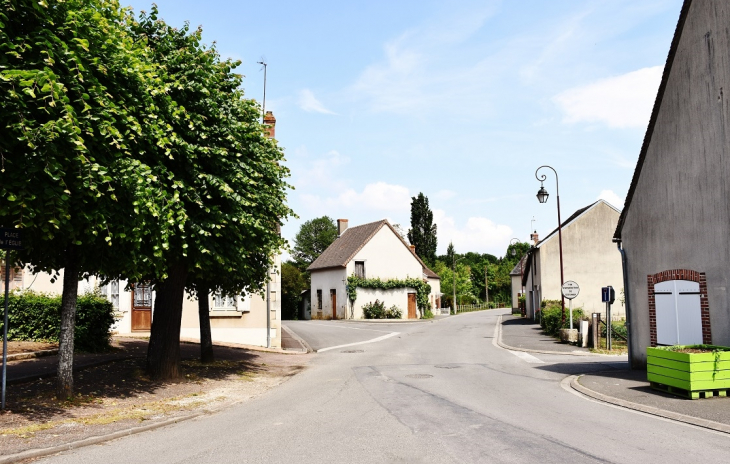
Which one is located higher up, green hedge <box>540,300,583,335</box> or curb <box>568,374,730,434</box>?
green hedge <box>540,300,583,335</box>

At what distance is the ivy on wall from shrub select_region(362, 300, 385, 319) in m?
1.18

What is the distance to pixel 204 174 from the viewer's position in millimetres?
10656

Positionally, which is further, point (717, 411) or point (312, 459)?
point (717, 411)

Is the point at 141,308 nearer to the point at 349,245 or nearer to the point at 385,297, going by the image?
the point at 385,297

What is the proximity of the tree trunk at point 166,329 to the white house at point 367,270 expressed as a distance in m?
33.1

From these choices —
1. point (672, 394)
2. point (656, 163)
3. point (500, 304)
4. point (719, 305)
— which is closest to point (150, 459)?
point (672, 394)

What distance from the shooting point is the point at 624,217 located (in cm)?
1523

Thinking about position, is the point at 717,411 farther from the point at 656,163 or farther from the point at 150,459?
the point at 150,459

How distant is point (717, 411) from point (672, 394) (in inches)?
68.4

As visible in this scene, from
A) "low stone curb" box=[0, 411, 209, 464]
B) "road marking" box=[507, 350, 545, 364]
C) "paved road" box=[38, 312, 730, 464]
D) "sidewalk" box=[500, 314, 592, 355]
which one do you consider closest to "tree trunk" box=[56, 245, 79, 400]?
"low stone curb" box=[0, 411, 209, 464]

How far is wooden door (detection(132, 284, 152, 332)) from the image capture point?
22.8 meters

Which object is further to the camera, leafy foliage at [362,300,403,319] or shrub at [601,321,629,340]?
leafy foliage at [362,300,403,319]

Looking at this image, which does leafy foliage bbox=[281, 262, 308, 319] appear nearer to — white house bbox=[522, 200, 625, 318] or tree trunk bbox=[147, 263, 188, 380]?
white house bbox=[522, 200, 625, 318]

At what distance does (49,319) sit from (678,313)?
17.2m
